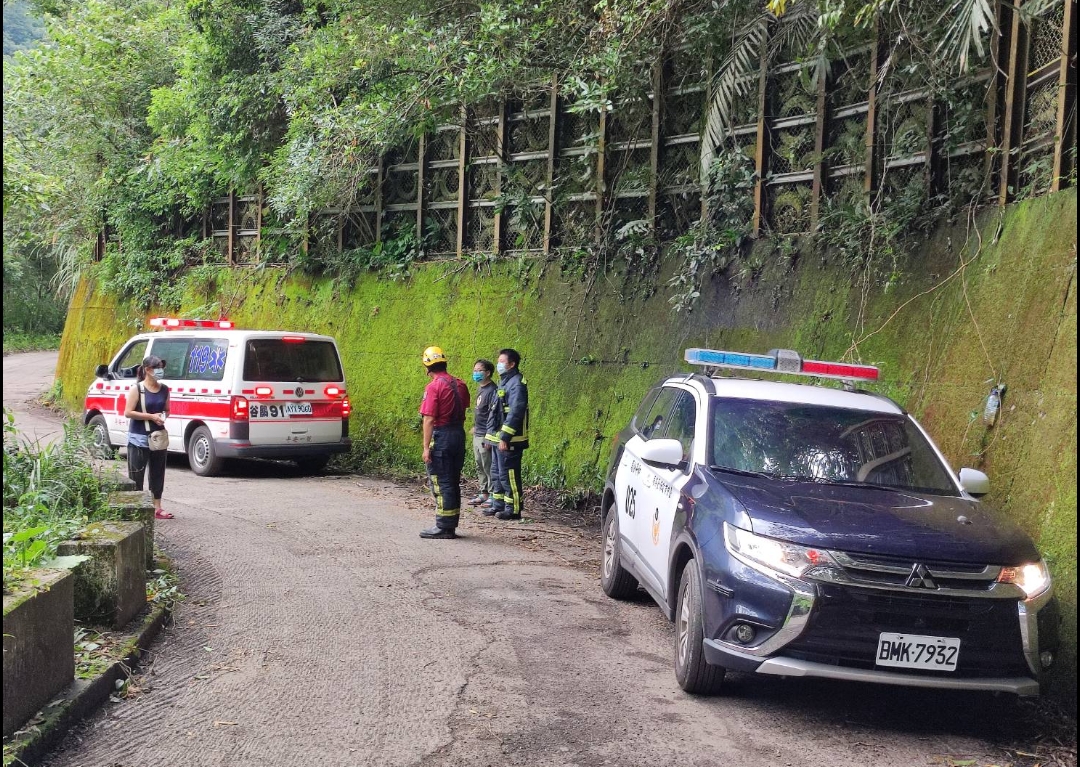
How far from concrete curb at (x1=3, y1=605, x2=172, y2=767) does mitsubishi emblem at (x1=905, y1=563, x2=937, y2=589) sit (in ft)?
13.0

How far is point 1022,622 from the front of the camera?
483 centimetres

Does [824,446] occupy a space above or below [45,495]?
above

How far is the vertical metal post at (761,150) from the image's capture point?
38.0 feet

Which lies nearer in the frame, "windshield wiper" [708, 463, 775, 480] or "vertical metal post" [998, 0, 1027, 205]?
"windshield wiper" [708, 463, 775, 480]

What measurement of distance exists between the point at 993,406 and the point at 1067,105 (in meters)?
2.43

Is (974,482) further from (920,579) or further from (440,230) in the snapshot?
(440,230)

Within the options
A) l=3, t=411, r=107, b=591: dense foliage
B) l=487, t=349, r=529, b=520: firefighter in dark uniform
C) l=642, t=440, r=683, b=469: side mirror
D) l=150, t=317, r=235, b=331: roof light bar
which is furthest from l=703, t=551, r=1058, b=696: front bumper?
l=150, t=317, r=235, b=331: roof light bar

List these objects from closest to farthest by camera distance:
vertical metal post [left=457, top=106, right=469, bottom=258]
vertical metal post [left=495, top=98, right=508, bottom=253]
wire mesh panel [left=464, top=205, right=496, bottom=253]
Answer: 1. vertical metal post [left=495, top=98, right=508, bottom=253]
2. wire mesh panel [left=464, top=205, right=496, bottom=253]
3. vertical metal post [left=457, top=106, right=469, bottom=258]

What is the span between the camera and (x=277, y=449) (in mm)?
13586

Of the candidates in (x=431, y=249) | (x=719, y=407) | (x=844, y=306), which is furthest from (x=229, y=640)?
(x=431, y=249)

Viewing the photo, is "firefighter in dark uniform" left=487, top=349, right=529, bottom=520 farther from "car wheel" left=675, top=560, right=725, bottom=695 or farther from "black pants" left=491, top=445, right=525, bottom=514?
"car wheel" left=675, top=560, right=725, bottom=695

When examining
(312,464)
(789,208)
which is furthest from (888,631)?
(312,464)

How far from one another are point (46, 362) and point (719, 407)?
3643 cm

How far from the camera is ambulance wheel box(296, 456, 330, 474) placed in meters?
14.6
